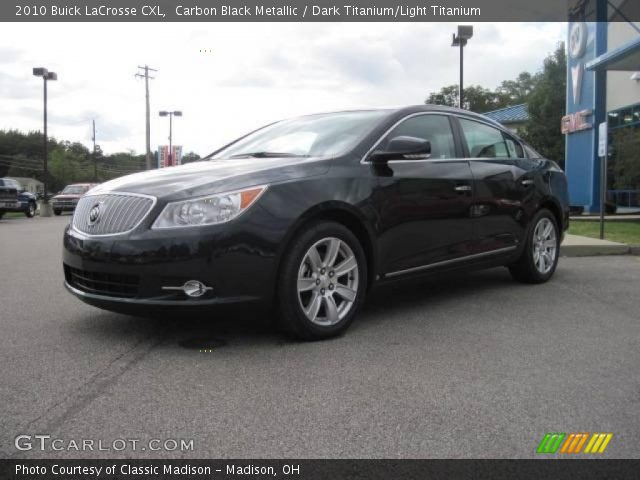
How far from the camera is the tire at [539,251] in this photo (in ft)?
19.7

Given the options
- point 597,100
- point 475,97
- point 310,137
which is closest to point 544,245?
point 310,137

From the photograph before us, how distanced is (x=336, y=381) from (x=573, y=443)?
1.18 meters

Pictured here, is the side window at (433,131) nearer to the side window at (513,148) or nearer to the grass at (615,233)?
the side window at (513,148)

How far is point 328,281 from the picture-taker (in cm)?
402

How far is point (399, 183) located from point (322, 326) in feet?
4.05

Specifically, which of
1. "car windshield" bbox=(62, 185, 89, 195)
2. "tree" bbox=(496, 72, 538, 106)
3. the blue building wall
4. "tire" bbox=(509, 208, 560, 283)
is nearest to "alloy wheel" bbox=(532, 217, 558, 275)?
"tire" bbox=(509, 208, 560, 283)

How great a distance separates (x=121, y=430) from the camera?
2.54 metres

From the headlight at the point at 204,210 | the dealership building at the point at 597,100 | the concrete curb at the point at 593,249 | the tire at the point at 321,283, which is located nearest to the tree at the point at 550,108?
the dealership building at the point at 597,100

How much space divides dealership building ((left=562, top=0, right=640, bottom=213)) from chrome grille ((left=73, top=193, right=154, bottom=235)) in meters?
17.5

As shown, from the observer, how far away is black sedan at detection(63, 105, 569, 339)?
11.7 feet

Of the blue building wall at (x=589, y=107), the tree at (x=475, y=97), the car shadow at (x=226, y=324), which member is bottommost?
the car shadow at (x=226, y=324)

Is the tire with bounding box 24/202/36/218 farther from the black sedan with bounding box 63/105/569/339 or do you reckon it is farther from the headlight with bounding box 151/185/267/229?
the headlight with bounding box 151/185/267/229

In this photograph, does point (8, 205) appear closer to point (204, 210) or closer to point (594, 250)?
point (594, 250)

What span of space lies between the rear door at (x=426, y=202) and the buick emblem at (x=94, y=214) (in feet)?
6.09
